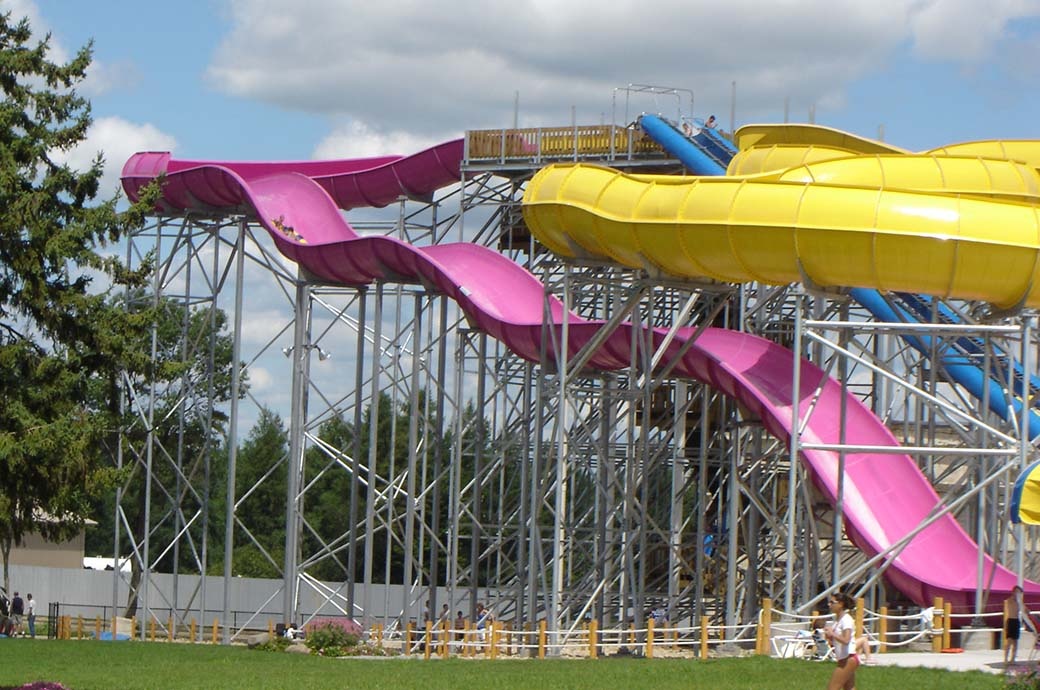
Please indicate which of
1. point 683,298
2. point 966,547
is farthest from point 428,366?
point 966,547

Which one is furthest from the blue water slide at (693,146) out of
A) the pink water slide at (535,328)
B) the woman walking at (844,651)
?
the woman walking at (844,651)

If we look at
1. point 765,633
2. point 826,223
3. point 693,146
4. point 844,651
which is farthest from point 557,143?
point 844,651

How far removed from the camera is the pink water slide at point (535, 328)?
25500 mm

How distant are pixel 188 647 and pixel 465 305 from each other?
24.9ft

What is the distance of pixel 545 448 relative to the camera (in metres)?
38.3

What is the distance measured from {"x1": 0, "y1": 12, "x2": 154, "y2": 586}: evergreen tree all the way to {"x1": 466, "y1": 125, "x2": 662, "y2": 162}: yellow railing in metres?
15.7

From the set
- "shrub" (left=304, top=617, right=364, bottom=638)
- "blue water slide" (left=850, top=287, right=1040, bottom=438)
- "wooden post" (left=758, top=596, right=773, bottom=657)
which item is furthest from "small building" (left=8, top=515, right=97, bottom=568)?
"wooden post" (left=758, top=596, right=773, bottom=657)

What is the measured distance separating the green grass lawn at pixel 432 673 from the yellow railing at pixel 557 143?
36.6ft

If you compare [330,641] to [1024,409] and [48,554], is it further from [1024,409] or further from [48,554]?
[48,554]

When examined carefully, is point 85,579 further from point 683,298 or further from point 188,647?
point 683,298

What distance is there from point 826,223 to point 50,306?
9.96m

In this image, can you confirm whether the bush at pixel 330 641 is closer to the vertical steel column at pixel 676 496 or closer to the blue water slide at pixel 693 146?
the vertical steel column at pixel 676 496

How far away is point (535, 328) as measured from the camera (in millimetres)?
29875

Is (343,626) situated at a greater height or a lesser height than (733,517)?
lesser
